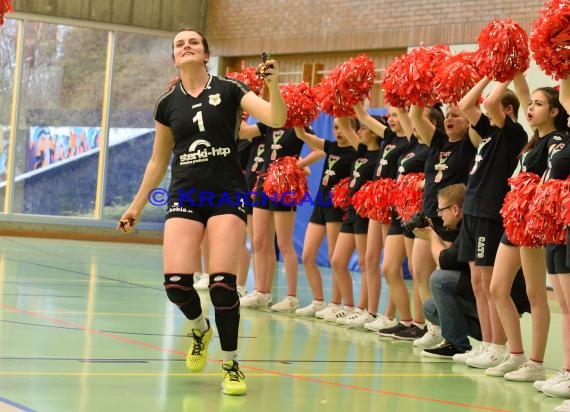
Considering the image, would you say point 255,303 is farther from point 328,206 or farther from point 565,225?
point 565,225

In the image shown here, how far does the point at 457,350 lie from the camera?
6.23 m

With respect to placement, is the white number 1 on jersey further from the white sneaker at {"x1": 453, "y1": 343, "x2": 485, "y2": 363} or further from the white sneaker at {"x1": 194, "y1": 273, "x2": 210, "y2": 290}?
the white sneaker at {"x1": 194, "y1": 273, "x2": 210, "y2": 290}

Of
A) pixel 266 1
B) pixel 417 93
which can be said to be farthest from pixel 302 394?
pixel 266 1

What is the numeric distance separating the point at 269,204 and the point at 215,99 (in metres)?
3.70

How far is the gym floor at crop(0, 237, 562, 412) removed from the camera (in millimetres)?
4305

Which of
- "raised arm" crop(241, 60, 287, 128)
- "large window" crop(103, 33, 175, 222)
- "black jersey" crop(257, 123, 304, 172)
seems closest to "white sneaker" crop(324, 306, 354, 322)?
"black jersey" crop(257, 123, 304, 172)

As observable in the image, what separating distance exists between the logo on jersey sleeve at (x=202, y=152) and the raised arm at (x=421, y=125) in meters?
2.19

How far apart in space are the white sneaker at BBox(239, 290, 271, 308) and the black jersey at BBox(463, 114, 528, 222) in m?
2.99

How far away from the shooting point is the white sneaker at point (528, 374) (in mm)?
5410

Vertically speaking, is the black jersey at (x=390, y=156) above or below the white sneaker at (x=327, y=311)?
above

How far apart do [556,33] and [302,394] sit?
212 centimetres

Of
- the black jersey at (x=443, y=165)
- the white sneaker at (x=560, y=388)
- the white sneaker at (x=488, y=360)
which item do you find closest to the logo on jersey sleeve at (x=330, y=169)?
the black jersey at (x=443, y=165)

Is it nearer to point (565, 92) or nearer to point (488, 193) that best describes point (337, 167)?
point (488, 193)

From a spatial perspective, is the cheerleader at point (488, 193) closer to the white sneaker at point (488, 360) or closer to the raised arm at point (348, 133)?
the white sneaker at point (488, 360)
